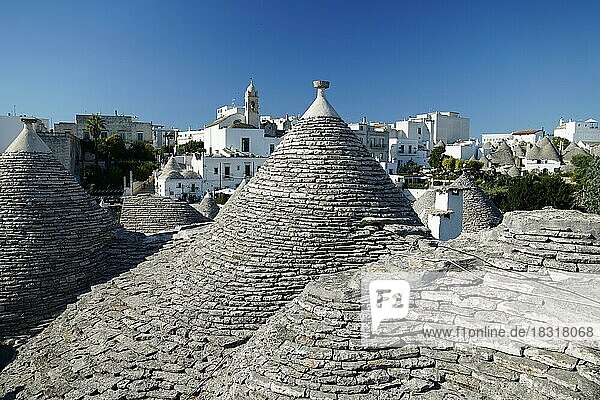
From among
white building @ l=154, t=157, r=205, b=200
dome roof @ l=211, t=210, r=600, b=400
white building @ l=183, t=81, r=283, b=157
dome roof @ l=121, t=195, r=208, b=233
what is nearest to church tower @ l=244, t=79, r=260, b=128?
white building @ l=183, t=81, r=283, b=157

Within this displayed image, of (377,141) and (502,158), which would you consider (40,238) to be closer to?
(377,141)

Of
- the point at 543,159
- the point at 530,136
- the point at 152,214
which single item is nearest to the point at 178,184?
the point at 152,214

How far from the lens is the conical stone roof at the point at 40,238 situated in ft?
24.0

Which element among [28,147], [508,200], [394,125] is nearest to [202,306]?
[28,147]

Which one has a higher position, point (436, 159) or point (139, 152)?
point (139, 152)

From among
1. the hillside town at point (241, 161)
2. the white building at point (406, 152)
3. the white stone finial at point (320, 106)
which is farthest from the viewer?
the white building at point (406, 152)

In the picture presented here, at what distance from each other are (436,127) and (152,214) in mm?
70402

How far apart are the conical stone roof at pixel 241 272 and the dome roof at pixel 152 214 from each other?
4.50 m

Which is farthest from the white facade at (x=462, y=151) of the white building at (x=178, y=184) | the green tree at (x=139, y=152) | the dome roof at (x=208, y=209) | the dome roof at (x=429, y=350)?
the dome roof at (x=429, y=350)

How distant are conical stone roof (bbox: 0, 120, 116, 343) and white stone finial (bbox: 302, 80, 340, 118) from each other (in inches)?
168

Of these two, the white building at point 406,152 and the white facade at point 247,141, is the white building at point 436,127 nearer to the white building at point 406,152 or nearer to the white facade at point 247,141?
the white building at point 406,152

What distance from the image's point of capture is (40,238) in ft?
25.3

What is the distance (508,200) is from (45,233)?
87.6 ft

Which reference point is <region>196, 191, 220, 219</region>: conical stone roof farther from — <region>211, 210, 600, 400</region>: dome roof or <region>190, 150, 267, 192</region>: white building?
<region>190, 150, 267, 192</region>: white building
